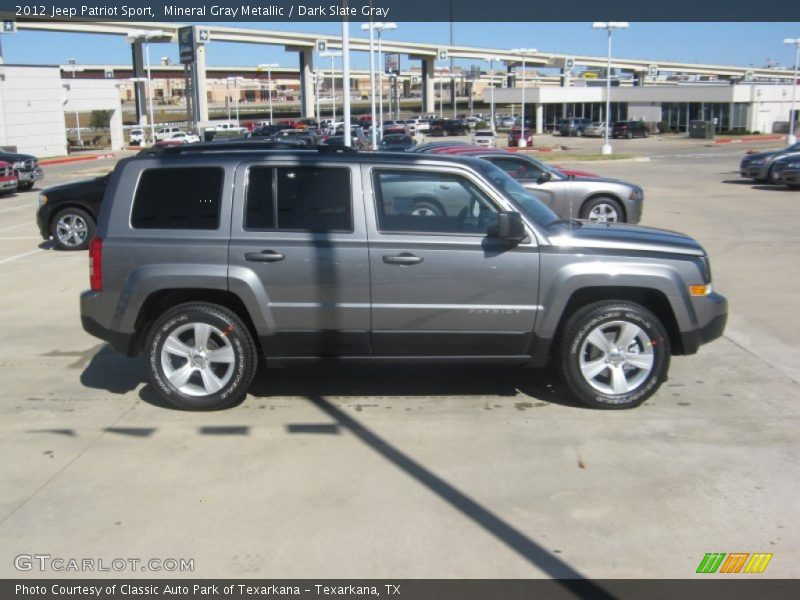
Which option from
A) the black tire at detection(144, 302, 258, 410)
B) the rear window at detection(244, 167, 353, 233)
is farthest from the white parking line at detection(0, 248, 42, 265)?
the rear window at detection(244, 167, 353, 233)

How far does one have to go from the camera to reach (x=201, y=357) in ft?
20.0

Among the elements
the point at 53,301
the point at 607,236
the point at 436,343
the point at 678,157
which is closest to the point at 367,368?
the point at 436,343

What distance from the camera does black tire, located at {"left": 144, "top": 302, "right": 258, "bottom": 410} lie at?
6.02m

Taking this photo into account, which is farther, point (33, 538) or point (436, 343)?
point (436, 343)

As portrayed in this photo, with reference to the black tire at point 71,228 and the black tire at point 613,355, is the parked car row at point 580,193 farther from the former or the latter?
the black tire at point 613,355

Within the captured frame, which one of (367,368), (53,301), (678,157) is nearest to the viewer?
(367,368)

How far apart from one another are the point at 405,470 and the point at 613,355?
6.31 feet

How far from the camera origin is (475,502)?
466cm

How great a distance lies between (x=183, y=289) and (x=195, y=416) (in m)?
0.95

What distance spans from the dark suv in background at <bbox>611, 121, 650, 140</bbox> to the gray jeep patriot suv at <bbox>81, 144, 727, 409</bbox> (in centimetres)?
6608

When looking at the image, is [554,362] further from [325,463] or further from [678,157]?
[678,157]

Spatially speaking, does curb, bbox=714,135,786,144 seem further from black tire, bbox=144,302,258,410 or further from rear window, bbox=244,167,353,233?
black tire, bbox=144,302,258,410
